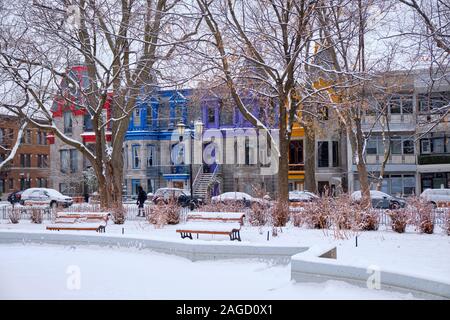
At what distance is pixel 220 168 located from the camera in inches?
1736

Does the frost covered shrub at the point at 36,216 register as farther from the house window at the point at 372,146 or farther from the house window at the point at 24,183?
the house window at the point at 24,183

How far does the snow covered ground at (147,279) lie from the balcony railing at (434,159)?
33626mm

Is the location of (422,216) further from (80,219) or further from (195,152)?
(195,152)

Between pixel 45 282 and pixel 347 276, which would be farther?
pixel 45 282

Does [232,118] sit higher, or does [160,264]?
[232,118]

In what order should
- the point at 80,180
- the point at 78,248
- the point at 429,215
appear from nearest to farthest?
the point at 78,248, the point at 429,215, the point at 80,180

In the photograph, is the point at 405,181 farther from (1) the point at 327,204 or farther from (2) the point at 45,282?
(2) the point at 45,282

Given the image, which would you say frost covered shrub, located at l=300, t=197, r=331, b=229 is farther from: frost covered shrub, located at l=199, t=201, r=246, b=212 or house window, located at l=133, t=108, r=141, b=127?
house window, located at l=133, t=108, r=141, b=127

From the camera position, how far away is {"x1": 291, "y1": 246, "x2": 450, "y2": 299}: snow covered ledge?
7.71 m

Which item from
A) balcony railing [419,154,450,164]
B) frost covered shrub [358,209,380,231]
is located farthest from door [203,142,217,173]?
frost covered shrub [358,209,380,231]

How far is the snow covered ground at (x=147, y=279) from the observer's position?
8.34 meters

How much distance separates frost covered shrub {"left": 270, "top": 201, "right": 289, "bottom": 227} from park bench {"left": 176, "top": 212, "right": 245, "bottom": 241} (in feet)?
4.95

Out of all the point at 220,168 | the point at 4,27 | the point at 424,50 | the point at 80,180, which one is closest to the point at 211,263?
the point at 424,50

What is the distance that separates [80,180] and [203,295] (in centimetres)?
4377
